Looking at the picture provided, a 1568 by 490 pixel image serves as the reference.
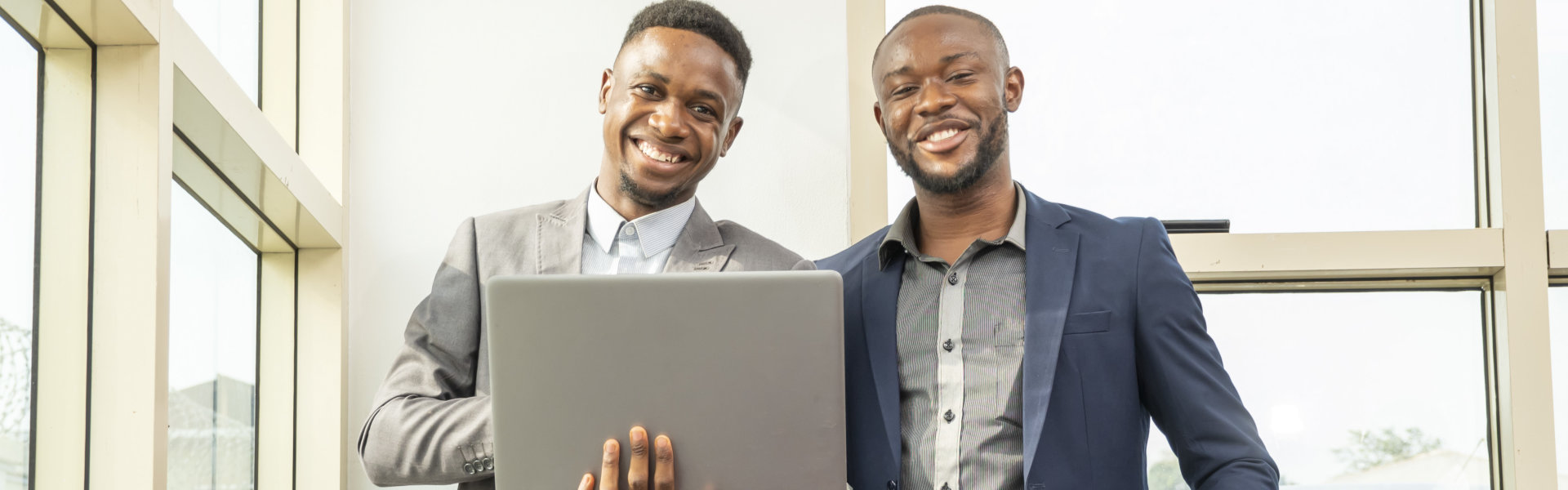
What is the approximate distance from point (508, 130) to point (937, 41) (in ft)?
2.95

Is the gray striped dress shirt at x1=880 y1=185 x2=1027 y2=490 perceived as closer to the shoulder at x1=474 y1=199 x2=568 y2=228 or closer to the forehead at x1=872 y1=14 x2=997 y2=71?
the forehead at x1=872 y1=14 x2=997 y2=71

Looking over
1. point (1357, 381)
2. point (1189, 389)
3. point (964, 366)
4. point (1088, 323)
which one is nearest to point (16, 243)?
point (964, 366)

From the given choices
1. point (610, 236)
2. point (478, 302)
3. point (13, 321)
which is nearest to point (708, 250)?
point (610, 236)

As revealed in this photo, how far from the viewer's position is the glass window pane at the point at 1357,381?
2.55 m

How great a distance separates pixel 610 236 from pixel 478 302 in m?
0.22

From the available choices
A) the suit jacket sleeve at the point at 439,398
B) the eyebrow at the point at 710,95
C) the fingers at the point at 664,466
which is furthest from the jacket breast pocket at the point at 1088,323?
the suit jacket sleeve at the point at 439,398

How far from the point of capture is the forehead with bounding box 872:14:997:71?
2055 millimetres

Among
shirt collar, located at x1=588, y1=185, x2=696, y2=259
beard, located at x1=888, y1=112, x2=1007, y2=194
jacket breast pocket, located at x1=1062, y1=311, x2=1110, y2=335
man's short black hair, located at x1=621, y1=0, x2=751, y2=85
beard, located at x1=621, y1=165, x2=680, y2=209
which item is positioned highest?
man's short black hair, located at x1=621, y1=0, x2=751, y2=85

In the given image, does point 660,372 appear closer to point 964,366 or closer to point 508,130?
point 964,366

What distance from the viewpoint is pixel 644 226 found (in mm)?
1819

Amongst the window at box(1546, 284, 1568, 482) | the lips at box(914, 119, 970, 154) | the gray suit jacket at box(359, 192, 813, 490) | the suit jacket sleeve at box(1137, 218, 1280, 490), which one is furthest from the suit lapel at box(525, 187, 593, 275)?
the window at box(1546, 284, 1568, 482)

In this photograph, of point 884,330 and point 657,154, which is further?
point 884,330

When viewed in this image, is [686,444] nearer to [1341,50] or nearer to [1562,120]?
[1341,50]

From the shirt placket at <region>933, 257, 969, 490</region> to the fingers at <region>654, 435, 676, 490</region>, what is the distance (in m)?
0.59
